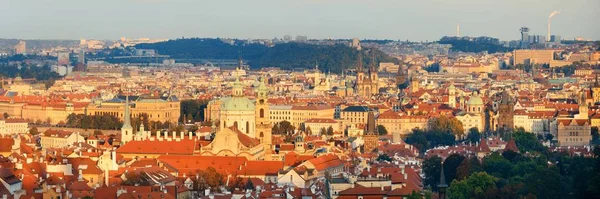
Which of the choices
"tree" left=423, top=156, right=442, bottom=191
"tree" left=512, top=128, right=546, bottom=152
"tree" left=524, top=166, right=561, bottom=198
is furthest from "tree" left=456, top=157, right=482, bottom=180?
"tree" left=512, top=128, right=546, bottom=152

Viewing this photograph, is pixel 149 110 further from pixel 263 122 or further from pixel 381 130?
pixel 263 122

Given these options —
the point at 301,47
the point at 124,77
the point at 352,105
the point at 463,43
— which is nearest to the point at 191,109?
the point at 352,105

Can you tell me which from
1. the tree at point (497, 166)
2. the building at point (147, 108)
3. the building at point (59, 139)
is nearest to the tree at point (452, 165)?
the tree at point (497, 166)

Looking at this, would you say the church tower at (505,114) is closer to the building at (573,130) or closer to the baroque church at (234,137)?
the building at (573,130)

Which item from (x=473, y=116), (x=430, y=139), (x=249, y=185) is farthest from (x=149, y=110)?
(x=249, y=185)

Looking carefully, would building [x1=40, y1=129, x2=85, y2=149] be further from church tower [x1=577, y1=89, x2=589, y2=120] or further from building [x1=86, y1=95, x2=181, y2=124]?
church tower [x1=577, y1=89, x2=589, y2=120]

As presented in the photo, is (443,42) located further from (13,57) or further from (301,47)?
(13,57)

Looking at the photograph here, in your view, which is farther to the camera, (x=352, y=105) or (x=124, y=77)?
(x=124, y=77)
